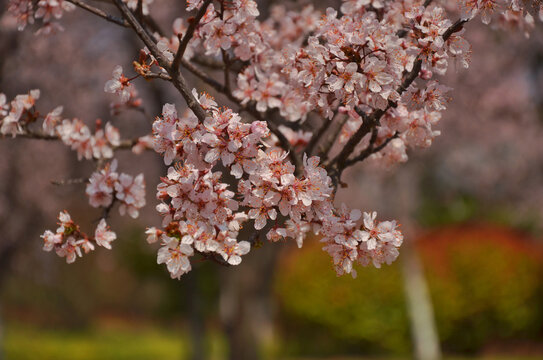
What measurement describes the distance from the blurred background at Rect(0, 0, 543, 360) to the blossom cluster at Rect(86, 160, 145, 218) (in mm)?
4276

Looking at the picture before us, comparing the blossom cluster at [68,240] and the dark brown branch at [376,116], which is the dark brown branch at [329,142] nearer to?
the dark brown branch at [376,116]

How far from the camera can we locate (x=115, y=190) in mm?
2938

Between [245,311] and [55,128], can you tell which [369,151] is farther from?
[245,311]

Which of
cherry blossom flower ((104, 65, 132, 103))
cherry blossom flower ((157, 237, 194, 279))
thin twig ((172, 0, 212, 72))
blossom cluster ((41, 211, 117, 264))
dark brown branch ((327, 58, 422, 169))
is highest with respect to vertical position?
thin twig ((172, 0, 212, 72))

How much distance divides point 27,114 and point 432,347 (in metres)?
8.71

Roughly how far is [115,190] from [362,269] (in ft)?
30.8

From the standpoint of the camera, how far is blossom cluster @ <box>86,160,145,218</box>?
2888mm

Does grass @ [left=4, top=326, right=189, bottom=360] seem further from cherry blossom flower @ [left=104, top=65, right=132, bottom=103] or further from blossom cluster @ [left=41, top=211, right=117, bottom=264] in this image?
cherry blossom flower @ [left=104, top=65, right=132, bottom=103]

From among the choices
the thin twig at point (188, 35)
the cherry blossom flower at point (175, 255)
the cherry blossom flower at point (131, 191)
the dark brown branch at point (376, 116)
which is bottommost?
the cherry blossom flower at point (175, 255)

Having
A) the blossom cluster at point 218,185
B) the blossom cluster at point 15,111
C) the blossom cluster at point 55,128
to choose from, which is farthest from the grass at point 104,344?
the blossom cluster at point 218,185

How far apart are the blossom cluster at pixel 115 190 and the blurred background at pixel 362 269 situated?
428 centimetres

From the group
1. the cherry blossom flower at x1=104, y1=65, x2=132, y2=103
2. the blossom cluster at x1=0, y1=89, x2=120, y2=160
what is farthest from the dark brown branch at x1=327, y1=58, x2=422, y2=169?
the blossom cluster at x1=0, y1=89, x2=120, y2=160

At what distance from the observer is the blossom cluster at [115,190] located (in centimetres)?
289

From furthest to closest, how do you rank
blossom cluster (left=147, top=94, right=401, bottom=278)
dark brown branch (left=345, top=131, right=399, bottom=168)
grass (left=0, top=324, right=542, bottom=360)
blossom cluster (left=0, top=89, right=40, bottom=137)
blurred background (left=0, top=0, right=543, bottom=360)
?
grass (left=0, top=324, right=542, bottom=360)
blurred background (left=0, top=0, right=543, bottom=360)
blossom cluster (left=0, top=89, right=40, bottom=137)
dark brown branch (left=345, top=131, right=399, bottom=168)
blossom cluster (left=147, top=94, right=401, bottom=278)
